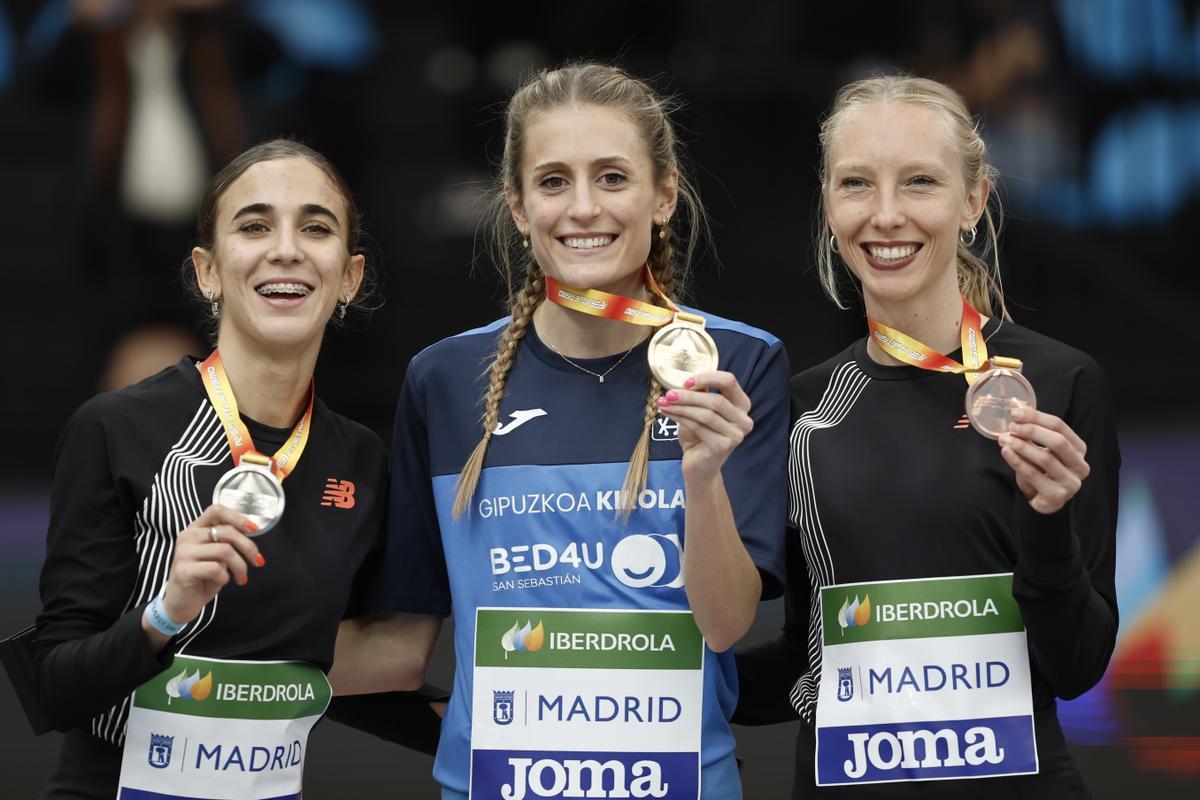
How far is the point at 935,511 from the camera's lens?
9.12ft

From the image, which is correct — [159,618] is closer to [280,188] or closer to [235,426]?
[235,426]

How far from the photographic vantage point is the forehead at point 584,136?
2.91 meters

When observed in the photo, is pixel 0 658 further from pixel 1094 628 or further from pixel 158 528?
pixel 1094 628

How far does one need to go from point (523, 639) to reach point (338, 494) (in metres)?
0.53

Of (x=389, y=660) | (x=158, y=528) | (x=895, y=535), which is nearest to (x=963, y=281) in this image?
(x=895, y=535)

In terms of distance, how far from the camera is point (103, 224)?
8.85 meters

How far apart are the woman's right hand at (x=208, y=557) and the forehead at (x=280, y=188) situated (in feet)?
2.56

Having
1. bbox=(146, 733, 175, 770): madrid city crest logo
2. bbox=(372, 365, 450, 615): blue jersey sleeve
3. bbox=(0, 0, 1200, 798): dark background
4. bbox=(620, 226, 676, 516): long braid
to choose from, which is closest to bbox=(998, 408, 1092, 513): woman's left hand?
bbox=(620, 226, 676, 516): long braid

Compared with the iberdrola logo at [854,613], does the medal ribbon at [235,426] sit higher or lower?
higher

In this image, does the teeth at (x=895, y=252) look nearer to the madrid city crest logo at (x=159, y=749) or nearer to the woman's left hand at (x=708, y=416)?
the woman's left hand at (x=708, y=416)

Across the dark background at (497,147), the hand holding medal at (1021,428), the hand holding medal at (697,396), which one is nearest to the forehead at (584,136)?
the hand holding medal at (697,396)

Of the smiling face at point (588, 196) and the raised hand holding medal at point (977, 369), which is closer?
the raised hand holding medal at point (977, 369)

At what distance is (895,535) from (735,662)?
47 centimetres

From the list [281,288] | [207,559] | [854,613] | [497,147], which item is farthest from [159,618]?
[497,147]
